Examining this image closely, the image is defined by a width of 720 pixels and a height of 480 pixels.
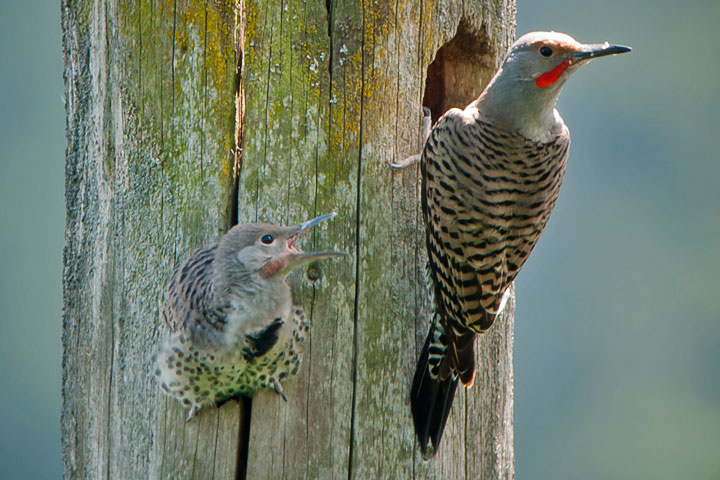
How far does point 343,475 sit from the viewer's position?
2855 millimetres

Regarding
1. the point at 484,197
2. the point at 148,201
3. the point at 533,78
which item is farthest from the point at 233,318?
the point at 533,78

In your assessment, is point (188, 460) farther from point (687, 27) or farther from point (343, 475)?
point (687, 27)

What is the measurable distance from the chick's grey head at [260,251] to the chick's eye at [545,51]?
3.23 ft

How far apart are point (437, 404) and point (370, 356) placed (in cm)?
26

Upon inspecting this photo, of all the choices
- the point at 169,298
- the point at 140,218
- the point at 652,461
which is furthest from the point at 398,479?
the point at 652,461

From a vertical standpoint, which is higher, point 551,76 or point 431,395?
point 551,76

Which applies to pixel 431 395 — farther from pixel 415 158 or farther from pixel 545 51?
pixel 545 51

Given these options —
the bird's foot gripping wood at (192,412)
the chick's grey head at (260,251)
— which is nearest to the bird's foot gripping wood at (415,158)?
the chick's grey head at (260,251)

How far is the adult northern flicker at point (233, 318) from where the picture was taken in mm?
2650

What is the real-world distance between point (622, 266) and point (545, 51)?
5.48m

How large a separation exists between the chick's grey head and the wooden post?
206 mm

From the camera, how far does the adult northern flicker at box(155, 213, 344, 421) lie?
104 inches

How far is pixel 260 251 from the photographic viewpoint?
2.64 meters

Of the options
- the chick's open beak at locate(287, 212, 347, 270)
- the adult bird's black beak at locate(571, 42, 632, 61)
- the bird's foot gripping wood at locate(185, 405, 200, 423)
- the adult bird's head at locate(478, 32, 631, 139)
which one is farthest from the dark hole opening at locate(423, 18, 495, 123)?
the bird's foot gripping wood at locate(185, 405, 200, 423)
